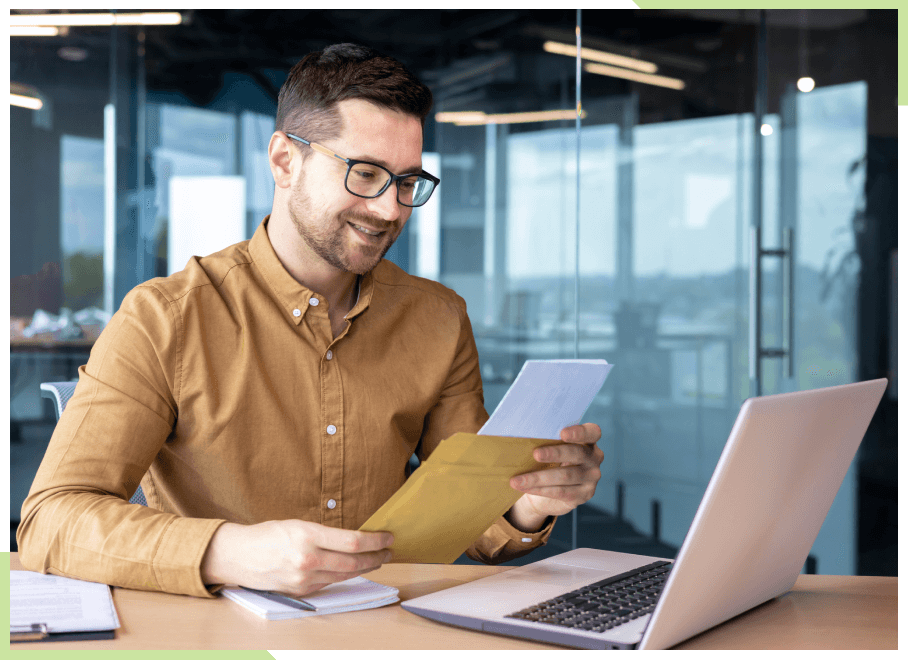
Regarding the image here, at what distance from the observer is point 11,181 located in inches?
142

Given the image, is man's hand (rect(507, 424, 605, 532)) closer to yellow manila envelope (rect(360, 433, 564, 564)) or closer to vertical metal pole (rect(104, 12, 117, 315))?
yellow manila envelope (rect(360, 433, 564, 564))

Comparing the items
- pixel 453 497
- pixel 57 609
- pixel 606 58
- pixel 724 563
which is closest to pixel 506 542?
pixel 453 497

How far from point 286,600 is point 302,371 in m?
0.49

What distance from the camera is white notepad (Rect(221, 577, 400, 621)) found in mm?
886

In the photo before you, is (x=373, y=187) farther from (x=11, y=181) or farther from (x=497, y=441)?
(x=11, y=181)

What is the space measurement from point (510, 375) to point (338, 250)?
2.48 meters

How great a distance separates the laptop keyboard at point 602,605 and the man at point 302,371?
6.1 inches

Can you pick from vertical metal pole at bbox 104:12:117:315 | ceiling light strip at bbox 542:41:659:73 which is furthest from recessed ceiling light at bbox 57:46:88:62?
ceiling light strip at bbox 542:41:659:73

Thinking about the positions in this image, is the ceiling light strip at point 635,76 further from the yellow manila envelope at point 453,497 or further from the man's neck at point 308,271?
the yellow manila envelope at point 453,497

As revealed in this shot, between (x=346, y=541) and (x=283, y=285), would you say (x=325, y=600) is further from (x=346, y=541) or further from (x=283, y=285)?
(x=283, y=285)

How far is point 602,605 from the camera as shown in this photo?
2.94 feet

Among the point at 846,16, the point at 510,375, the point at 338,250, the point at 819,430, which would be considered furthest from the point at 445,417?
the point at 846,16

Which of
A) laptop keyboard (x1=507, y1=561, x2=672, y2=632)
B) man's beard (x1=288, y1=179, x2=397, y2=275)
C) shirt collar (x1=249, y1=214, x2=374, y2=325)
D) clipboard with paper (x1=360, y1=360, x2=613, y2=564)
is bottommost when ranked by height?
laptop keyboard (x1=507, y1=561, x2=672, y2=632)

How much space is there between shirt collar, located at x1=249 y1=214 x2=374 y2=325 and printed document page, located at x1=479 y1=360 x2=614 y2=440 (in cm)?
54
